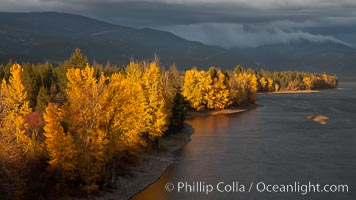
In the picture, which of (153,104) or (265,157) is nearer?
(153,104)

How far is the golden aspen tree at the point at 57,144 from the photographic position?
4406 cm

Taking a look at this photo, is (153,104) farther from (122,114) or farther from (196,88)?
(196,88)

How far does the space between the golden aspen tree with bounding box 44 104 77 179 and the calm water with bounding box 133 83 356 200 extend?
410 inches

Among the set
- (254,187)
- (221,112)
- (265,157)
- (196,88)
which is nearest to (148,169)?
(254,187)

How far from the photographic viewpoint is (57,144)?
145 ft

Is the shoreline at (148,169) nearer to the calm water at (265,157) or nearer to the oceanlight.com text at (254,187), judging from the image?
the calm water at (265,157)

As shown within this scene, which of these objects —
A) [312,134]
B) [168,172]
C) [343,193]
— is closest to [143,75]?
[168,172]

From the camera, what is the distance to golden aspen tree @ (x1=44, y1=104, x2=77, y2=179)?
145 feet

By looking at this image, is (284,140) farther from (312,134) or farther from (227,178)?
(227,178)

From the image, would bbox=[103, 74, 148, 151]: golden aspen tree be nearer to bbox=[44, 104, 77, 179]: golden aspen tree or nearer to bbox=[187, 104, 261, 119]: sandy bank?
bbox=[44, 104, 77, 179]: golden aspen tree

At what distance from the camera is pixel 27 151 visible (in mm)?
45500

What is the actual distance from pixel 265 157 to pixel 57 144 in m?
39.0

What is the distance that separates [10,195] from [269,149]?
50279 mm

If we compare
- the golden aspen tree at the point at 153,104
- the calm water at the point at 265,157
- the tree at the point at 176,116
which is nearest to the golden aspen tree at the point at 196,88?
the calm water at the point at 265,157
